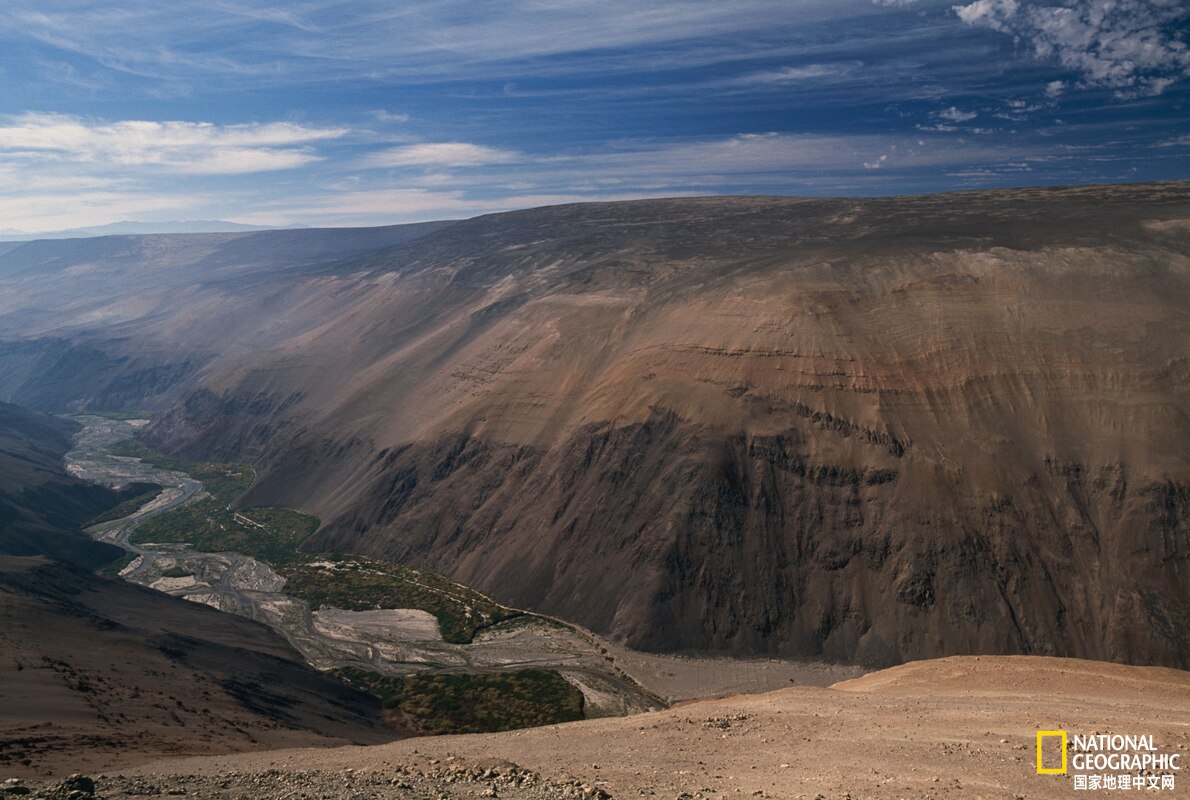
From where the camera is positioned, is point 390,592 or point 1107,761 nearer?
point 1107,761

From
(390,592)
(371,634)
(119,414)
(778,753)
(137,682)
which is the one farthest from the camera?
(119,414)

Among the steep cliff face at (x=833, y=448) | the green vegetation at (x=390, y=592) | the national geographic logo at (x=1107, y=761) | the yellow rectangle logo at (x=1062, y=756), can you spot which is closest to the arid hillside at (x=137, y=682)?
the green vegetation at (x=390, y=592)

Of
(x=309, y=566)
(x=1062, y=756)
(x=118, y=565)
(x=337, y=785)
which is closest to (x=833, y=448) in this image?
(x=1062, y=756)

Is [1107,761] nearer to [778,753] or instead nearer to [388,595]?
[778,753]

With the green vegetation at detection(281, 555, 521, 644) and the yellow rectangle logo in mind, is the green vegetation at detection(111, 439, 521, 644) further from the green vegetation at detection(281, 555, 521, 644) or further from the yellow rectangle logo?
the yellow rectangle logo

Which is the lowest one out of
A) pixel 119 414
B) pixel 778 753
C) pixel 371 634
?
pixel 371 634

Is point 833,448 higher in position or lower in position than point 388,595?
higher

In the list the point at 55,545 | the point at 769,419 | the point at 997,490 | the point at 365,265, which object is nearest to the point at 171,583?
the point at 55,545

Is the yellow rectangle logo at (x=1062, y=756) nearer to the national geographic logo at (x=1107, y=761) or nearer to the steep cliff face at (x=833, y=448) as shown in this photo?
the national geographic logo at (x=1107, y=761)
